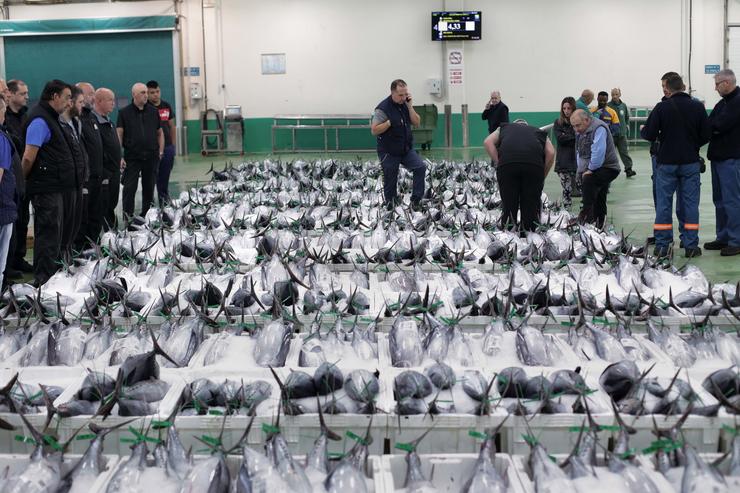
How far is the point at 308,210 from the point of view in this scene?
6.88 m

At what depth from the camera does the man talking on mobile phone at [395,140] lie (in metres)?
8.15

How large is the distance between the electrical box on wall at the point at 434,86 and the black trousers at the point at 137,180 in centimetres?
1136

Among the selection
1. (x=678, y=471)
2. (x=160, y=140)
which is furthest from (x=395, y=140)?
(x=678, y=471)

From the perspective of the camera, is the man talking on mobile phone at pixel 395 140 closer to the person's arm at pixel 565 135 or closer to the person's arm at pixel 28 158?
the person's arm at pixel 565 135

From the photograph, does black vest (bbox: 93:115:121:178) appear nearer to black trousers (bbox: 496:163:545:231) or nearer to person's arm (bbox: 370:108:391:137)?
person's arm (bbox: 370:108:391:137)

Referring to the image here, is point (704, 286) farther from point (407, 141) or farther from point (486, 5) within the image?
point (486, 5)

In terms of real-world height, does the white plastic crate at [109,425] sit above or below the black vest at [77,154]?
below

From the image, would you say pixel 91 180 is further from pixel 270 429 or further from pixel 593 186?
pixel 270 429

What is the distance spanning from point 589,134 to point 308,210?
291 centimetres

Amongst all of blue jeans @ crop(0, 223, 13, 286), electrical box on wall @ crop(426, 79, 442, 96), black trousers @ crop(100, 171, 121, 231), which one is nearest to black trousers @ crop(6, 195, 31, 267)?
black trousers @ crop(100, 171, 121, 231)

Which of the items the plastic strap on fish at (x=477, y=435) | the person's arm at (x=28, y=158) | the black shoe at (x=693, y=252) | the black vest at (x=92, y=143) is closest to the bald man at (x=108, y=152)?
the black vest at (x=92, y=143)

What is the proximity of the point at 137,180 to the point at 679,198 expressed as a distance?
18.0 ft

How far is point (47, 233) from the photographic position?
577 cm

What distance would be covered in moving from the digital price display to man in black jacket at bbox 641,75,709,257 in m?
12.5
